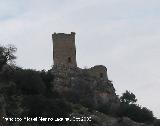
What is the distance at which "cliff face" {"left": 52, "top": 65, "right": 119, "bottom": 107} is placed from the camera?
63.7m

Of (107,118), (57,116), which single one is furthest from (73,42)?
(57,116)

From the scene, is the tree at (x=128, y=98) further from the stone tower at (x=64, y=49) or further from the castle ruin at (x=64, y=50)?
the stone tower at (x=64, y=49)

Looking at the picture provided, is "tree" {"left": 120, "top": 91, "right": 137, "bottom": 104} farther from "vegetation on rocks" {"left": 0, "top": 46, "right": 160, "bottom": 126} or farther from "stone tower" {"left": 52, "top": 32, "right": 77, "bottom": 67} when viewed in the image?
"stone tower" {"left": 52, "top": 32, "right": 77, "bottom": 67}

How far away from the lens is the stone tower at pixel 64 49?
224ft

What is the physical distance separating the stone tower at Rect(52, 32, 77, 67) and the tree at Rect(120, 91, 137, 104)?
6799 millimetres

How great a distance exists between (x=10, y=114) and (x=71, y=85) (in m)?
24.1

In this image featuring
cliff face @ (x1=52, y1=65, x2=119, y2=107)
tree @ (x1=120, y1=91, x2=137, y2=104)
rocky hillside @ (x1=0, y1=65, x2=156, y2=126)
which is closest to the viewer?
rocky hillside @ (x1=0, y1=65, x2=156, y2=126)

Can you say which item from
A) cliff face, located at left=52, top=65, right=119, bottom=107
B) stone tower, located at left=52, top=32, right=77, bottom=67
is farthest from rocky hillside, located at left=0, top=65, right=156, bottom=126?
stone tower, located at left=52, top=32, right=77, bottom=67

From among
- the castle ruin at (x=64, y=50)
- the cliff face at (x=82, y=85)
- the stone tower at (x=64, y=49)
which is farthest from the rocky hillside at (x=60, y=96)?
the stone tower at (x=64, y=49)

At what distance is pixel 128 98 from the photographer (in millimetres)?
68875

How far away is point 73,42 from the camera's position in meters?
69.5

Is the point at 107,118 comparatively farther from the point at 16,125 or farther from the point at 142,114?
the point at 16,125

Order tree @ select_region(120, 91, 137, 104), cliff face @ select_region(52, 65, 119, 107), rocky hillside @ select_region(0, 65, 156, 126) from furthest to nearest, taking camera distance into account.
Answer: tree @ select_region(120, 91, 137, 104) → cliff face @ select_region(52, 65, 119, 107) → rocky hillside @ select_region(0, 65, 156, 126)

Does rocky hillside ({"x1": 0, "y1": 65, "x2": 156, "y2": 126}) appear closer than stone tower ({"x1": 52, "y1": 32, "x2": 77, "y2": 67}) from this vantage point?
Yes
